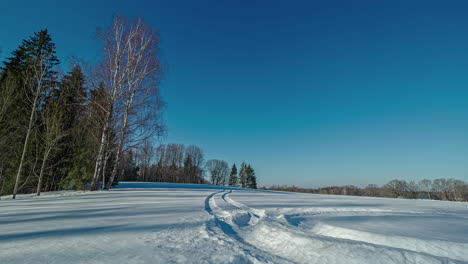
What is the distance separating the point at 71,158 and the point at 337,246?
15.4 meters

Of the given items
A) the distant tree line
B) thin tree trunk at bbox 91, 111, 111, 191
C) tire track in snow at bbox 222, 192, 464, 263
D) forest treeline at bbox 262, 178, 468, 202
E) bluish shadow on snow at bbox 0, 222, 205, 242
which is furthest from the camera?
the distant tree line

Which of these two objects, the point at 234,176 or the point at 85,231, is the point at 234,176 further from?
the point at 85,231

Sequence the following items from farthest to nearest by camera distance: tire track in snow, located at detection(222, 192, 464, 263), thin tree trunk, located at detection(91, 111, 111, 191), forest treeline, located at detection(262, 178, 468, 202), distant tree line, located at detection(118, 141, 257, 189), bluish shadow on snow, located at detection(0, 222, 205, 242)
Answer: distant tree line, located at detection(118, 141, 257, 189), forest treeline, located at detection(262, 178, 468, 202), thin tree trunk, located at detection(91, 111, 111, 191), bluish shadow on snow, located at detection(0, 222, 205, 242), tire track in snow, located at detection(222, 192, 464, 263)

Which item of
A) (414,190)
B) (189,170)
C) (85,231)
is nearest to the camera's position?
(85,231)

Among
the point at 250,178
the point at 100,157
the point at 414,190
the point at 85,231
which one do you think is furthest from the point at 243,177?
the point at 85,231

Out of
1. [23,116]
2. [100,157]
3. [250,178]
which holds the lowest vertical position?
[250,178]

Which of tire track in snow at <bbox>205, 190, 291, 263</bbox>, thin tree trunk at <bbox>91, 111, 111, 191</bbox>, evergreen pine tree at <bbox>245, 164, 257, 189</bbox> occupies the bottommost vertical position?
evergreen pine tree at <bbox>245, 164, 257, 189</bbox>

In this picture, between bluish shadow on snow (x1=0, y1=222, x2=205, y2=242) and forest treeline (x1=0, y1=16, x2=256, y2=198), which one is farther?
forest treeline (x1=0, y1=16, x2=256, y2=198)

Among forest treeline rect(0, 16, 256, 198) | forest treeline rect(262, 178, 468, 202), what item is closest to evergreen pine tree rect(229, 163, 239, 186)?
forest treeline rect(262, 178, 468, 202)

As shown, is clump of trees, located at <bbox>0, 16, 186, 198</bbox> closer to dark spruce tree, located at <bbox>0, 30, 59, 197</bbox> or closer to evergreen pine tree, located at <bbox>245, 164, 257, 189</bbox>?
dark spruce tree, located at <bbox>0, 30, 59, 197</bbox>

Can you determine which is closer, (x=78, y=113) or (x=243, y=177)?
(x=78, y=113)

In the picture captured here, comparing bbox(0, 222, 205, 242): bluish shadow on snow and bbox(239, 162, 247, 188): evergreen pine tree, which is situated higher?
bbox(0, 222, 205, 242): bluish shadow on snow

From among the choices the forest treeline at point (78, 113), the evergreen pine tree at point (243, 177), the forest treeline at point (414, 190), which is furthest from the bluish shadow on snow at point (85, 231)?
the evergreen pine tree at point (243, 177)

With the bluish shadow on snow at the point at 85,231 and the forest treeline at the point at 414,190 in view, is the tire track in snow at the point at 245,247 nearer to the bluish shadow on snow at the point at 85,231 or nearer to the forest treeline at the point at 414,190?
the bluish shadow on snow at the point at 85,231
